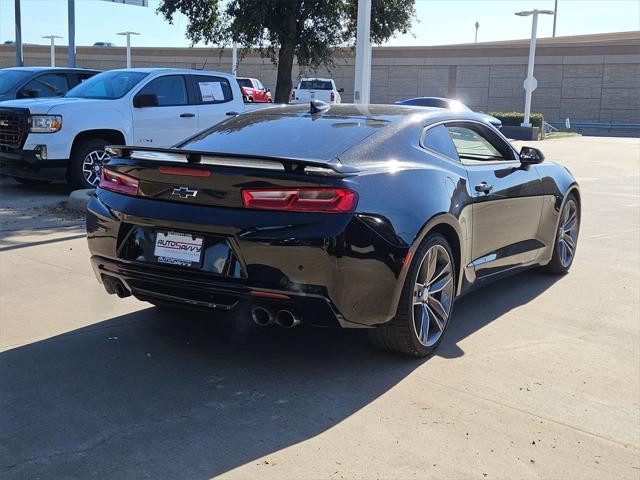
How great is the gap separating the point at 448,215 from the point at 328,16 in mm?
19873

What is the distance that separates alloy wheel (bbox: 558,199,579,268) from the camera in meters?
6.82

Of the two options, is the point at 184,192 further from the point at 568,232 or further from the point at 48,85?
the point at 48,85

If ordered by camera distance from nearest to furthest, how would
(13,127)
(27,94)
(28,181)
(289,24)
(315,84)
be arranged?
(13,127) < (28,181) < (27,94) < (289,24) < (315,84)

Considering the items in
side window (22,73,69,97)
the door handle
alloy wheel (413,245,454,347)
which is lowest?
alloy wheel (413,245,454,347)

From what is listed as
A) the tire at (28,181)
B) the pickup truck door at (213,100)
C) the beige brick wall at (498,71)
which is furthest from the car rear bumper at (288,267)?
the beige brick wall at (498,71)

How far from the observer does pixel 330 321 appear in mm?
4012

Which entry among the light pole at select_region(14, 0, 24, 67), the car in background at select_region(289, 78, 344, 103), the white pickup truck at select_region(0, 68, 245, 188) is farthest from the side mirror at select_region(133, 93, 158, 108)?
the car in background at select_region(289, 78, 344, 103)

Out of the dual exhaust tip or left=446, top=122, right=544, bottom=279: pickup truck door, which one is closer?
the dual exhaust tip

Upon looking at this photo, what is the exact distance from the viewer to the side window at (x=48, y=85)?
1314 cm

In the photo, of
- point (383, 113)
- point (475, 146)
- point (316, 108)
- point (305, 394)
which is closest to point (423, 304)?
point (305, 394)

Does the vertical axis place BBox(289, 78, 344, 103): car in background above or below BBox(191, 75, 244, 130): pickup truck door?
above

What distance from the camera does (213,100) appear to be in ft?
39.9

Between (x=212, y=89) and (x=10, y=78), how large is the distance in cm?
397

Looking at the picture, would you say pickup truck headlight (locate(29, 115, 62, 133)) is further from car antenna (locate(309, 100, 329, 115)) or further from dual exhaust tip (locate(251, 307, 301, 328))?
dual exhaust tip (locate(251, 307, 301, 328))
